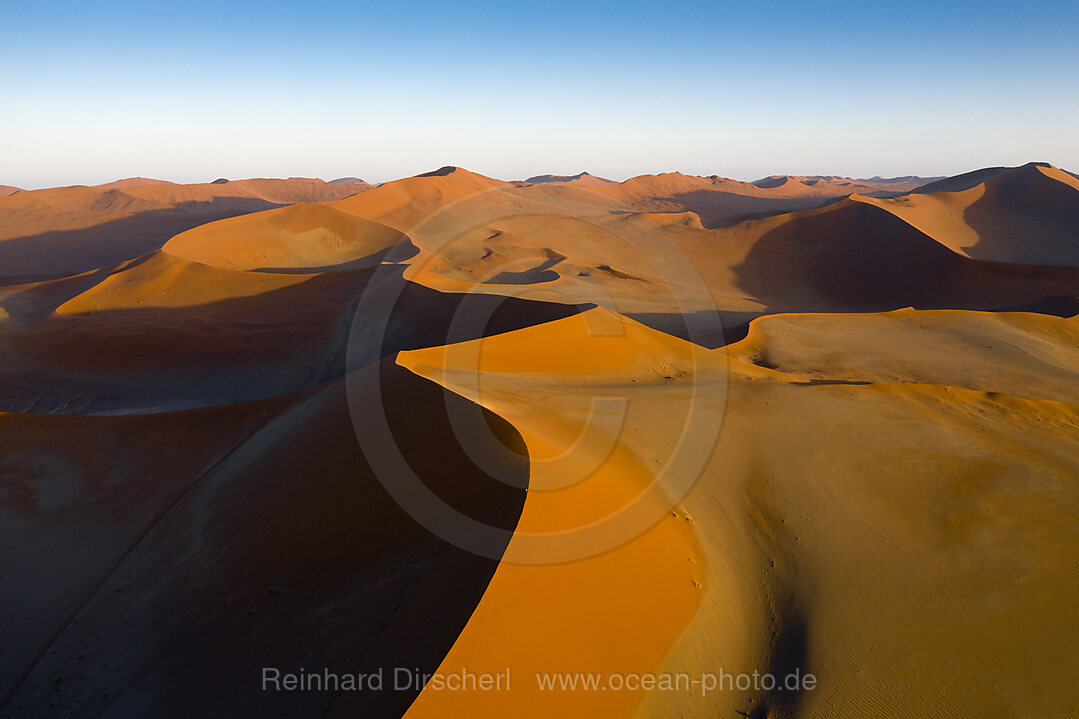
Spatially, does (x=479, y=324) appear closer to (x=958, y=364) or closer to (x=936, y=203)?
(x=958, y=364)

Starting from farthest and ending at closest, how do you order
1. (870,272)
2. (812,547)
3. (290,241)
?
(290,241)
(870,272)
(812,547)

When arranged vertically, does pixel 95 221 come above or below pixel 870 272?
above

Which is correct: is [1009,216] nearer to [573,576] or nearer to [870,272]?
[870,272]

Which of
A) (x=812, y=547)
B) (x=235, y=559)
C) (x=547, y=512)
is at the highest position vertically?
(x=547, y=512)

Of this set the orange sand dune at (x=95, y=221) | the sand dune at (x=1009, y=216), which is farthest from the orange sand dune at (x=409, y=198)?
the sand dune at (x=1009, y=216)

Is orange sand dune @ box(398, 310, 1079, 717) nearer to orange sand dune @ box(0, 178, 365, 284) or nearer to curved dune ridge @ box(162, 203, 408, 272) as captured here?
curved dune ridge @ box(162, 203, 408, 272)

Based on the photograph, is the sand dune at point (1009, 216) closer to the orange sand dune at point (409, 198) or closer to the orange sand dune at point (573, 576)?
the orange sand dune at point (573, 576)

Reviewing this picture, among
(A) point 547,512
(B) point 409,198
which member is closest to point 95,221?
(B) point 409,198
